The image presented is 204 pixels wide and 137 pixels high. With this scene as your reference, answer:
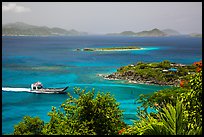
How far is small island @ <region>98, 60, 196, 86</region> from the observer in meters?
25.5

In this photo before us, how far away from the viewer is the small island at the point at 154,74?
1003 inches

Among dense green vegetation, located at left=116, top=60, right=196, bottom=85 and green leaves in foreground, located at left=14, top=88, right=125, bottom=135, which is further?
dense green vegetation, located at left=116, top=60, right=196, bottom=85

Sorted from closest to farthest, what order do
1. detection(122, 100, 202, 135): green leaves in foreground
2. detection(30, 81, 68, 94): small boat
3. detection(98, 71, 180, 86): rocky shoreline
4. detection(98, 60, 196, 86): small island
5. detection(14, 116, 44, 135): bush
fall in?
1. detection(122, 100, 202, 135): green leaves in foreground
2. detection(14, 116, 44, 135): bush
3. detection(30, 81, 68, 94): small boat
4. detection(98, 71, 180, 86): rocky shoreline
5. detection(98, 60, 196, 86): small island

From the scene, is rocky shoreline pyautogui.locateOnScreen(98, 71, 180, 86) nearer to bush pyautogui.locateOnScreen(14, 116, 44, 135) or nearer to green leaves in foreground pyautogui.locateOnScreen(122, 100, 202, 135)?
bush pyautogui.locateOnScreen(14, 116, 44, 135)

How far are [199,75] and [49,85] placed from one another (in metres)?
23.5

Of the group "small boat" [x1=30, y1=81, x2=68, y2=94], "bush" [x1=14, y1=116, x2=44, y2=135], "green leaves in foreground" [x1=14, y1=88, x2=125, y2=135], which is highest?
"green leaves in foreground" [x1=14, y1=88, x2=125, y2=135]

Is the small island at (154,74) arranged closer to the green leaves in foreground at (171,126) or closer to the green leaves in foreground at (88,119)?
the green leaves in foreground at (88,119)

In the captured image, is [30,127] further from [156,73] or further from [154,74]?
[156,73]

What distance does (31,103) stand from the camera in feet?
68.3

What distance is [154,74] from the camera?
2644 centimetres

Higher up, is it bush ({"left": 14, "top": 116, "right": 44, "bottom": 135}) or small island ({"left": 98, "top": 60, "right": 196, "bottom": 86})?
bush ({"left": 14, "top": 116, "right": 44, "bottom": 135})

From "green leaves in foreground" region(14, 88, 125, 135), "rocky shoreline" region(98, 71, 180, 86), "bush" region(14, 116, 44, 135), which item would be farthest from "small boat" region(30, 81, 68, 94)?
"green leaves in foreground" region(14, 88, 125, 135)

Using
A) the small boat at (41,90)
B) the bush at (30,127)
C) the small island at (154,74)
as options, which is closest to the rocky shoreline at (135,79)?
the small island at (154,74)

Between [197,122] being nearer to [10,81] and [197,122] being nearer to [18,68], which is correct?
[10,81]
